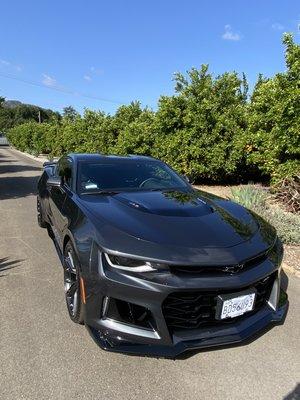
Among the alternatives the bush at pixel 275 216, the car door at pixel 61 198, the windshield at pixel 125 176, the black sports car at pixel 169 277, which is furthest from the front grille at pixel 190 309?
the bush at pixel 275 216

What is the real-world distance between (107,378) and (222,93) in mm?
10954

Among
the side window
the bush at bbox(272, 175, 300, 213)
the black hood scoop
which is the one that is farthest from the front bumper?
the bush at bbox(272, 175, 300, 213)

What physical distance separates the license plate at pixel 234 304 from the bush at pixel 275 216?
3.24 meters

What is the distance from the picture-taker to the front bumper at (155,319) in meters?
2.78

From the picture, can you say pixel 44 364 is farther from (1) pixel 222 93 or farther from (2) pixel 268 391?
(1) pixel 222 93

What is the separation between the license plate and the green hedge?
247 inches

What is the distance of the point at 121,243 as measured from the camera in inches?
116

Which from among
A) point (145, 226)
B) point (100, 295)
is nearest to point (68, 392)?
point (100, 295)

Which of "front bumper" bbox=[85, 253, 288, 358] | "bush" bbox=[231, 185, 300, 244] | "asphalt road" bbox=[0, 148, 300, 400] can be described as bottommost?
"asphalt road" bbox=[0, 148, 300, 400]

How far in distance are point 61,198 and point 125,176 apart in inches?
30.8

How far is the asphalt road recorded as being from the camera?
2.76m

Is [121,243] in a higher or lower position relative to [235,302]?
higher

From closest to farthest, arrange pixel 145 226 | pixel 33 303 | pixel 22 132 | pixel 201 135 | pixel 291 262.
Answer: pixel 145 226 → pixel 33 303 → pixel 291 262 → pixel 201 135 → pixel 22 132

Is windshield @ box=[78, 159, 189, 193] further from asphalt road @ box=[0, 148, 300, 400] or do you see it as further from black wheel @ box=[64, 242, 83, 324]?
asphalt road @ box=[0, 148, 300, 400]
